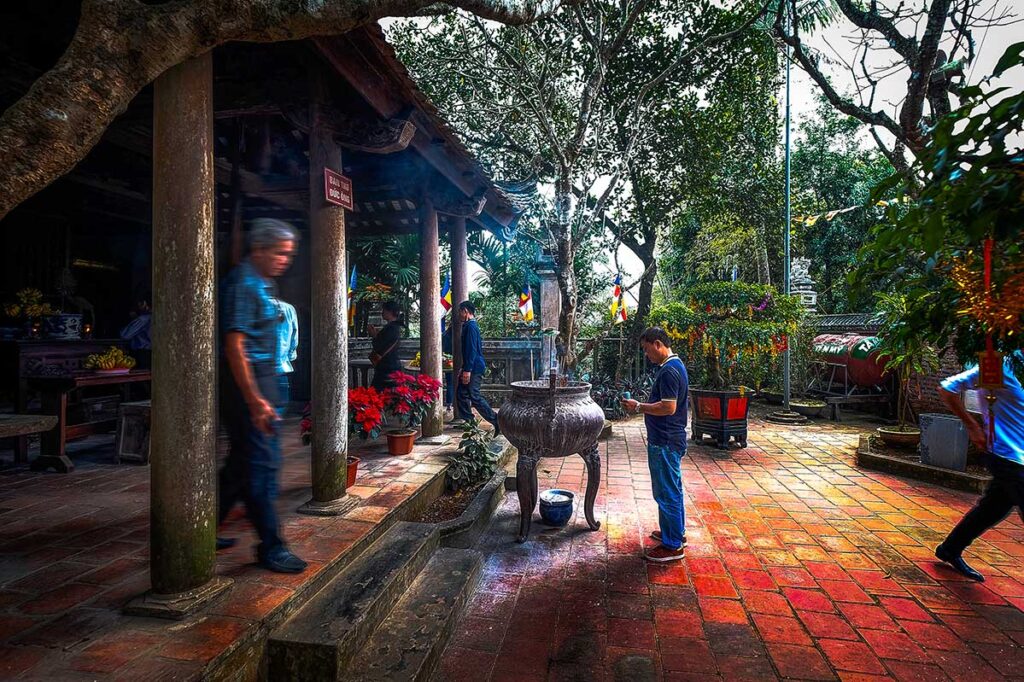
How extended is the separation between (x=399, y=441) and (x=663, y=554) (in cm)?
294

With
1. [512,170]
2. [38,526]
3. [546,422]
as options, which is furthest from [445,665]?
[512,170]

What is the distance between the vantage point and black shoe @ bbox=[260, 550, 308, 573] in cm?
281

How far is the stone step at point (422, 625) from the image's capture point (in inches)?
100

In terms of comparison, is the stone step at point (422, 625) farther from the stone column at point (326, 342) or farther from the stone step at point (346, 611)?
the stone column at point (326, 342)

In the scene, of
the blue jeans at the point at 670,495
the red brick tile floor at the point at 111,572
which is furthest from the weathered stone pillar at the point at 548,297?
the blue jeans at the point at 670,495

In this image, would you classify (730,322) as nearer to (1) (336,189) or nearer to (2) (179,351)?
(1) (336,189)

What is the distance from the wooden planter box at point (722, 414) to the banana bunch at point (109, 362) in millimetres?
7392

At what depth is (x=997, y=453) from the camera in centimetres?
359

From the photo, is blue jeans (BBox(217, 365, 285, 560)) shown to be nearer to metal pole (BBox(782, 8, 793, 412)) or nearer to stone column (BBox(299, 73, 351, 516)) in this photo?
stone column (BBox(299, 73, 351, 516))

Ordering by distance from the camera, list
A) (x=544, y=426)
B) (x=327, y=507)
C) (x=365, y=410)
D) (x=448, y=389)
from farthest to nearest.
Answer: (x=448, y=389) → (x=365, y=410) → (x=544, y=426) → (x=327, y=507)


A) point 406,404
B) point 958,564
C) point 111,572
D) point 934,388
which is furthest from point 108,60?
point 934,388

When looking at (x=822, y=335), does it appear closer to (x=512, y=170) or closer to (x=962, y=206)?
(x=512, y=170)

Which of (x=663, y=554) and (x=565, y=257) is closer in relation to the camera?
(x=663, y=554)

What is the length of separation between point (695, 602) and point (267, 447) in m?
2.82
